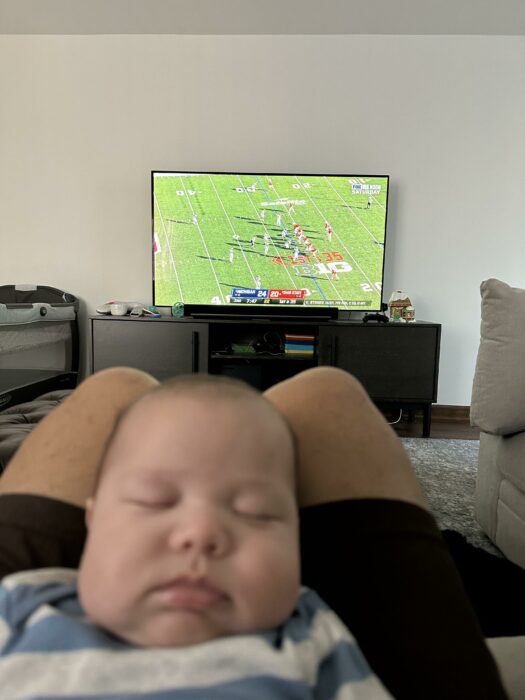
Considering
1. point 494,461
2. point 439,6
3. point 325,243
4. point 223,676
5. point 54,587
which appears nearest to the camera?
point 223,676

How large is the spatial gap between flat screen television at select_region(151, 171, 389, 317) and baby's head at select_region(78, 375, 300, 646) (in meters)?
2.95

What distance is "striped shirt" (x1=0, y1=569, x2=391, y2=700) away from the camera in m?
0.47

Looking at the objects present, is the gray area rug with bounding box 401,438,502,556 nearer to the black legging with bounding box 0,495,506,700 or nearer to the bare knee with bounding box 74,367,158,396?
the black legging with bounding box 0,495,506,700

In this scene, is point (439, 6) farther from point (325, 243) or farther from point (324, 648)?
point (324, 648)

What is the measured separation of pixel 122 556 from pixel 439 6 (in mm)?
3792

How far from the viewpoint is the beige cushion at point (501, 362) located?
152cm

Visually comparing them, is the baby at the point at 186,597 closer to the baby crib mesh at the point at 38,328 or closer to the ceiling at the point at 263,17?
the baby crib mesh at the point at 38,328

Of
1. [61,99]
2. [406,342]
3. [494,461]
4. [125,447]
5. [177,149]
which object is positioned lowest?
[494,461]

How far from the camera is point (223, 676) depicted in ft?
1.58

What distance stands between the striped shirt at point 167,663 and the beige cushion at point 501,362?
1.19 m

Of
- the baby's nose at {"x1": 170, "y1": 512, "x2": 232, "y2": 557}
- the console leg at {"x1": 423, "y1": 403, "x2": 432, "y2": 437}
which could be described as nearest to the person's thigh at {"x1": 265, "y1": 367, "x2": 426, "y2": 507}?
the baby's nose at {"x1": 170, "y1": 512, "x2": 232, "y2": 557}

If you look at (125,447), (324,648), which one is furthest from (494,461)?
(125,447)

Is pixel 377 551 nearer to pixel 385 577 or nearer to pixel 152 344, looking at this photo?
pixel 385 577

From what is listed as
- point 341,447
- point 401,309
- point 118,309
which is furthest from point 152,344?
point 341,447
